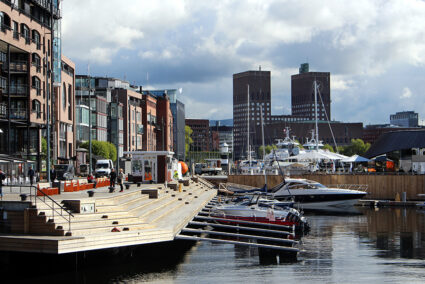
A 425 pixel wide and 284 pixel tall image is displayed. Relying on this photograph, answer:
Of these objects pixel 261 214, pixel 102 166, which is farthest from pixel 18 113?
pixel 261 214

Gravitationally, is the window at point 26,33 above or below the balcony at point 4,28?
above

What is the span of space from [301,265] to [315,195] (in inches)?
1301

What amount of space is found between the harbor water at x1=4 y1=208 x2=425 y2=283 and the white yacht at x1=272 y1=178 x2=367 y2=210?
18.4m

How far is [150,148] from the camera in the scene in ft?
481

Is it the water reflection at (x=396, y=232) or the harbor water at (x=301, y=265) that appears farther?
the water reflection at (x=396, y=232)

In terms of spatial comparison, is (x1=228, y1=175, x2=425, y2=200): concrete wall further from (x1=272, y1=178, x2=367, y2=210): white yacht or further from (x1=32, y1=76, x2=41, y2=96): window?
(x1=32, y1=76, x2=41, y2=96): window

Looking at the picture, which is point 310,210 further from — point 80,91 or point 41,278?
point 80,91

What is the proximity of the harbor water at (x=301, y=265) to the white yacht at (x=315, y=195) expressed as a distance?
18.4 meters

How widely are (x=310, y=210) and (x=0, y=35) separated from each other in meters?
35.0

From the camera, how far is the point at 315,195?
6147 cm

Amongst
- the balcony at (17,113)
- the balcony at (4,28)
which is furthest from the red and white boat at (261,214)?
the balcony at (4,28)

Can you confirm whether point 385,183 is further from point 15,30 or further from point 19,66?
point 15,30

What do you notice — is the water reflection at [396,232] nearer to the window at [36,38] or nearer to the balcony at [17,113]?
the balcony at [17,113]

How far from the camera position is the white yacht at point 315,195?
60969mm
